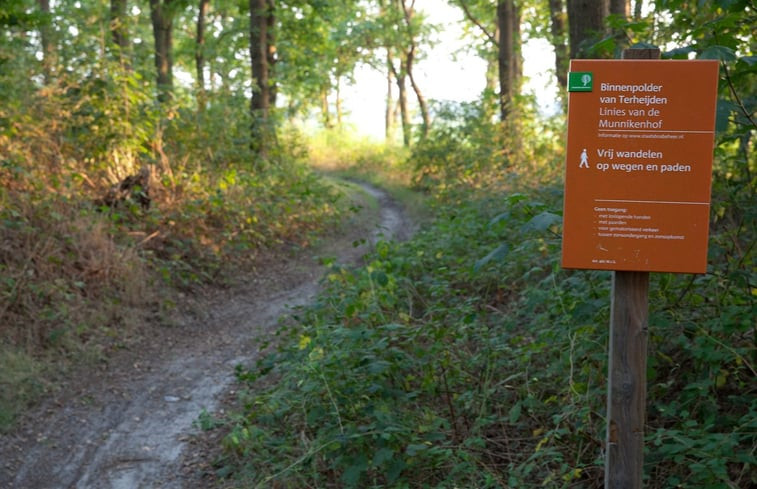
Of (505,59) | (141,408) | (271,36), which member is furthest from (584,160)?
(271,36)

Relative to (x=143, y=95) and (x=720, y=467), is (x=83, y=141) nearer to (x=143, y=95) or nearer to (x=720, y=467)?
(x=143, y=95)

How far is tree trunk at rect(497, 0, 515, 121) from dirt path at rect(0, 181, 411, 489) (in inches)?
327

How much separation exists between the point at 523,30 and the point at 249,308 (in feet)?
67.0

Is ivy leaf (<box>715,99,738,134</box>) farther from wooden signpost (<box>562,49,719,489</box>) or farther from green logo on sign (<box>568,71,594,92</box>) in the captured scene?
green logo on sign (<box>568,71,594,92</box>)

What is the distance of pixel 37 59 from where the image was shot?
12086mm

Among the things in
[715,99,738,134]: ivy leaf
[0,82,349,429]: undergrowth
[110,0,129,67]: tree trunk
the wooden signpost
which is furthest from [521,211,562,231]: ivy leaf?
[110,0,129,67]: tree trunk

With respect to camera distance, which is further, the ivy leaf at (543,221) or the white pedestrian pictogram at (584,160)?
the ivy leaf at (543,221)

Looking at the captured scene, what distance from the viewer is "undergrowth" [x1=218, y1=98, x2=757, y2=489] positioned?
13.8ft

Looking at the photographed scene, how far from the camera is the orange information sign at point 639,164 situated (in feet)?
10.3

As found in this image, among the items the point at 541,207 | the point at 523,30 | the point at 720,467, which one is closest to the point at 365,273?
the point at 541,207

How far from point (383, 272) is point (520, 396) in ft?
9.24

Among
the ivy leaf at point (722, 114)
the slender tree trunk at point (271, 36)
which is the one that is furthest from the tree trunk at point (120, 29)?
the ivy leaf at point (722, 114)

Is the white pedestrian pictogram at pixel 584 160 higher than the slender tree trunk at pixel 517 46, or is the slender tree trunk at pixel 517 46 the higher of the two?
the slender tree trunk at pixel 517 46

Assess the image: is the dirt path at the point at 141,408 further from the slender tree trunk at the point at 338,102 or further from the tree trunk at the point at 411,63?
the slender tree trunk at the point at 338,102
